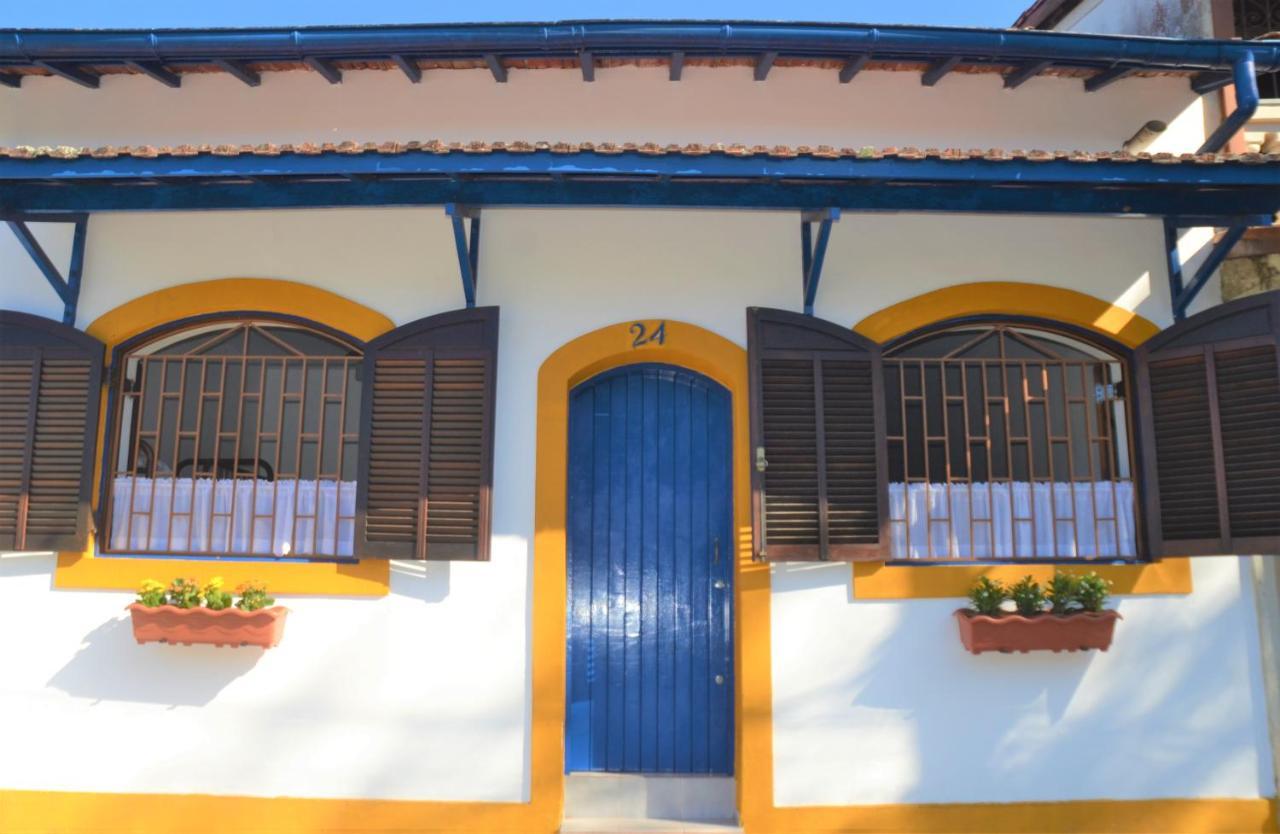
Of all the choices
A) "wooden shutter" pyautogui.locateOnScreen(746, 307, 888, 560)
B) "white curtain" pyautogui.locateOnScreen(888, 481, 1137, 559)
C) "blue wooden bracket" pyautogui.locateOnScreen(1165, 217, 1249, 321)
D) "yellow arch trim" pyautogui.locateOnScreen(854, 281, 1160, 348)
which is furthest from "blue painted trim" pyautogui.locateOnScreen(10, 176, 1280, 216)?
"white curtain" pyautogui.locateOnScreen(888, 481, 1137, 559)

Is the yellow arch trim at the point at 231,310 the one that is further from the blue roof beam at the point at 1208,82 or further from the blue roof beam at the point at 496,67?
the blue roof beam at the point at 1208,82

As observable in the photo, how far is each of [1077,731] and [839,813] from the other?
140 centimetres

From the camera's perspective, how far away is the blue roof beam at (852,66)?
5133 mm

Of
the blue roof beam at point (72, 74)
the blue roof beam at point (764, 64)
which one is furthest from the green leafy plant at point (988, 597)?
the blue roof beam at point (72, 74)

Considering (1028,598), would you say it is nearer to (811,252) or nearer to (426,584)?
(811,252)

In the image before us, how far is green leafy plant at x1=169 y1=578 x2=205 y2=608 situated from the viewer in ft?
15.5

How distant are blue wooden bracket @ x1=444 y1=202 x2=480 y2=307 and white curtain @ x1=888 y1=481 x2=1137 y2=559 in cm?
268

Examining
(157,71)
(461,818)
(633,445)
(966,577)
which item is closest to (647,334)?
(633,445)

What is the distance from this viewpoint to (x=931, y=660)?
193 inches

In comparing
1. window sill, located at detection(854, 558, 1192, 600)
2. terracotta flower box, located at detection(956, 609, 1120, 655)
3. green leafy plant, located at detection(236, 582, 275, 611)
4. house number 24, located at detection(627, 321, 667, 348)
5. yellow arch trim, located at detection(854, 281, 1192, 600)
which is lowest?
terracotta flower box, located at detection(956, 609, 1120, 655)

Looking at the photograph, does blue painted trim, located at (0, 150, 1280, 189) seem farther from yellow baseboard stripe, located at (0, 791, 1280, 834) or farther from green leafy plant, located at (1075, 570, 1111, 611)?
yellow baseboard stripe, located at (0, 791, 1280, 834)

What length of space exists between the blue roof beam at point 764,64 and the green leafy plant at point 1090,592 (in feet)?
11.1

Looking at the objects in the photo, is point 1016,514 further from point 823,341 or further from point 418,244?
point 418,244

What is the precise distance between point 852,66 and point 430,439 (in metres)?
3.27
